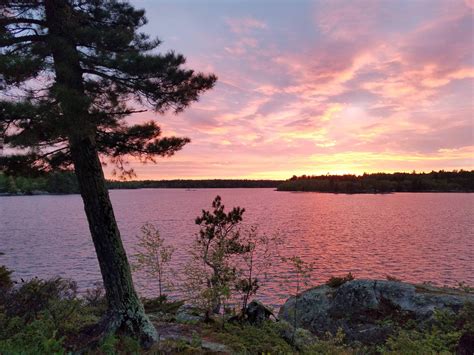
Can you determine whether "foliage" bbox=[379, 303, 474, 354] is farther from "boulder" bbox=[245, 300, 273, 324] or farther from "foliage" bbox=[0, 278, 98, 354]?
"foliage" bbox=[0, 278, 98, 354]

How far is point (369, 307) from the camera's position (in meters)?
12.9

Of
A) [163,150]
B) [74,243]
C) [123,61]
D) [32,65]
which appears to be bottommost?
[74,243]

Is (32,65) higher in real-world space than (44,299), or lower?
higher

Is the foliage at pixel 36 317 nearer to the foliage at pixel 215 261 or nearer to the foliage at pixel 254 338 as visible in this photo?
the foliage at pixel 215 261

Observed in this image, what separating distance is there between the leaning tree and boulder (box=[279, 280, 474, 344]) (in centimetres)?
675

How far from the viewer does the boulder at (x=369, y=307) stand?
38.9ft

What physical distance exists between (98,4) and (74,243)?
3648cm

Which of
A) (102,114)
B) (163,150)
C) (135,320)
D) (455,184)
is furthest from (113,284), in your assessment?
(455,184)

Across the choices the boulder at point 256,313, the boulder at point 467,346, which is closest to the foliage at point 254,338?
the boulder at point 256,313

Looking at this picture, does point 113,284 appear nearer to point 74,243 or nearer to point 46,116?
point 46,116

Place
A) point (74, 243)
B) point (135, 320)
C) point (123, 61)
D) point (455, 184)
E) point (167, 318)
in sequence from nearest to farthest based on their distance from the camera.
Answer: point (123, 61) → point (135, 320) → point (167, 318) → point (74, 243) → point (455, 184)

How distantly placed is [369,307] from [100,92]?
39.8 ft

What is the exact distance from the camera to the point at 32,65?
6.35m

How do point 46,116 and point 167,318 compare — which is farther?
point 167,318
